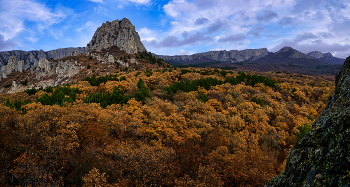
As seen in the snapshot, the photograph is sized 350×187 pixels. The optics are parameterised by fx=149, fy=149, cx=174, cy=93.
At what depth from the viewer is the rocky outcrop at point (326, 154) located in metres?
3.99

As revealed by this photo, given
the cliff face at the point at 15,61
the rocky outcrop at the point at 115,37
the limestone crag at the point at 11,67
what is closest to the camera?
the limestone crag at the point at 11,67

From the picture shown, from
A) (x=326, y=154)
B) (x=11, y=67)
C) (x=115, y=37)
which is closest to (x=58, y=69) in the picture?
(x=115, y=37)

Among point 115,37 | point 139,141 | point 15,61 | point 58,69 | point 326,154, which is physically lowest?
point 139,141

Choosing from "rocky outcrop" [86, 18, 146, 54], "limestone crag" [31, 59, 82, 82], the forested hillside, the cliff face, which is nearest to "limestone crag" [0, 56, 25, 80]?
the cliff face

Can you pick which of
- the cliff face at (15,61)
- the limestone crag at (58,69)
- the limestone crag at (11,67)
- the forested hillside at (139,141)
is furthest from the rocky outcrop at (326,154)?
the limestone crag at (11,67)

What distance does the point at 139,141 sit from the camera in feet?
64.7

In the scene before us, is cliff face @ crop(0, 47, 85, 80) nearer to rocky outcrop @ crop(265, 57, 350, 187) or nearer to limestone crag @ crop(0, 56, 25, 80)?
limestone crag @ crop(0, 56, 25, 80)

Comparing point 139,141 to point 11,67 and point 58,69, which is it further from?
point 11,67

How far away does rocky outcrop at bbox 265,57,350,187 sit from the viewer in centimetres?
399

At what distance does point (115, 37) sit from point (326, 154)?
514ft

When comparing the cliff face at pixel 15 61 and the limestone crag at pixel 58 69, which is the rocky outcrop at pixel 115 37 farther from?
the limestone crag at pixel 58 69

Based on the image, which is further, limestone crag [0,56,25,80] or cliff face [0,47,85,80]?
cliff face [0,47,85,80]

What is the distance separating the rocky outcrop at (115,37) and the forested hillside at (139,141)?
321 ft

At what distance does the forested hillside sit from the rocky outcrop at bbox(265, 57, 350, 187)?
3.25ft
